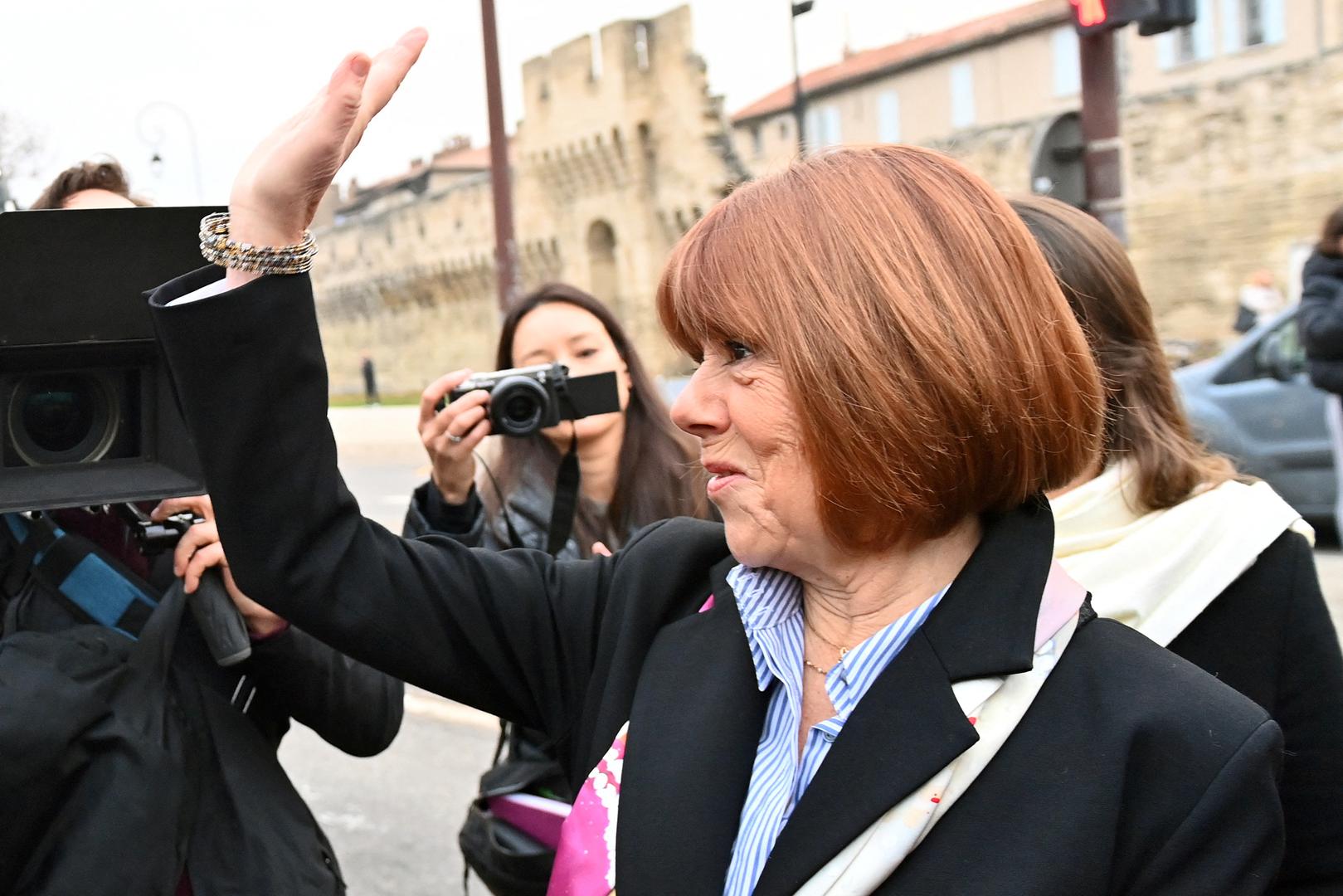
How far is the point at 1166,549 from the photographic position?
185 centimetres

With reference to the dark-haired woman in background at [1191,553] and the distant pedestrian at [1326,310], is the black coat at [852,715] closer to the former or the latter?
the dark-haired woman in background at [1191,553]

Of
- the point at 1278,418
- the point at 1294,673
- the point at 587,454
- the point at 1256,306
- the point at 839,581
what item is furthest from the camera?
the point at 1256,306

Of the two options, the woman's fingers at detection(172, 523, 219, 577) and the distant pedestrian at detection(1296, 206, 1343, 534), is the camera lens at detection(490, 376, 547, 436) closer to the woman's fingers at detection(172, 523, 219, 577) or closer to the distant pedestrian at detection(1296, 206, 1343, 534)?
the woman's fingers at detection(172, 523, 219, 577)

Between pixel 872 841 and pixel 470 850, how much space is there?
1.37 m

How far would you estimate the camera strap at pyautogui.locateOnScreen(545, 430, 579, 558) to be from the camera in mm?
2627

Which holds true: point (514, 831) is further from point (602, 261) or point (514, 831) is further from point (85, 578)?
point (602, 261)

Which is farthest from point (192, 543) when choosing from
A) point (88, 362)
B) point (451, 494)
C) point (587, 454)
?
point (587, 454)

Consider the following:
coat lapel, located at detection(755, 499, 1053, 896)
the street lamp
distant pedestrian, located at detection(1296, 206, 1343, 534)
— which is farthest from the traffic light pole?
the street lamp

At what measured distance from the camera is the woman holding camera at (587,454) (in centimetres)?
271

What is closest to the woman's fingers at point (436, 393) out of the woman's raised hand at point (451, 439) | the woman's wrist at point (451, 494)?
the woman's raised hand at point (451, 439)

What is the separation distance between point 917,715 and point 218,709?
41.1 inches

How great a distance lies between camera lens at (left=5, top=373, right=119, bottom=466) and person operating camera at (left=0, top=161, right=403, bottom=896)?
156 millimetres

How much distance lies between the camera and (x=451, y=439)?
2273 millimetres

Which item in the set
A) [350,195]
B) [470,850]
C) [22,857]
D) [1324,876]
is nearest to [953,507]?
[1324,876]
